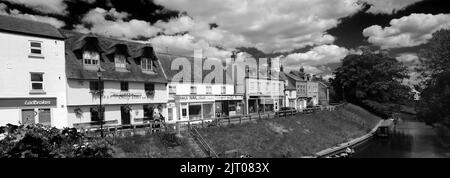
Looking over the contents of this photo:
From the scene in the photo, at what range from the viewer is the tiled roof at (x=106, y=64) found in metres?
22.4

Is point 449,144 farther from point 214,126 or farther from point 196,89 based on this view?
point 196,89

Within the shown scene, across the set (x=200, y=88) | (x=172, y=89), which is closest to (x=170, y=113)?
(x=172, y=89)

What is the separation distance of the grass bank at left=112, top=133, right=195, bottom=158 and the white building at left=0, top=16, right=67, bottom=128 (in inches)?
245

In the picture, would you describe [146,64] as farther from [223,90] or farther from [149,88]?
[223,90]

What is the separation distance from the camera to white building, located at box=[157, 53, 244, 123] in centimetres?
3158

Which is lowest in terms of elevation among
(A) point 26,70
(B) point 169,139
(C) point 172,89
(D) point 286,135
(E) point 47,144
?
(D) point 286,135

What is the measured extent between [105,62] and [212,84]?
16097mm

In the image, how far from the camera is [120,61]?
2575 centimetres

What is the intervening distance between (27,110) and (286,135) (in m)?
24.1

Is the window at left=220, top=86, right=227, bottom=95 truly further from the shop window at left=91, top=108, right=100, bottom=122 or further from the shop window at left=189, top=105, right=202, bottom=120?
the shop window at left=91, top=108, right=100, bottom=122

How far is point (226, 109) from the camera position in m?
39.9

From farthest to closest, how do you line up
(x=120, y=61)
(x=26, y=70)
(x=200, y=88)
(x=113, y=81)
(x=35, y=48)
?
1. (x=200, y=88)
2. (x=120, y=61)
3. (x=113, y=81)
4. (x=35, y=48)
5. (x=26, y=70)

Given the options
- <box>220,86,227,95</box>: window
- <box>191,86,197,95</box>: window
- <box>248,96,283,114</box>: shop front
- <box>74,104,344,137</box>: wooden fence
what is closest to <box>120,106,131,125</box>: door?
<box>74,104,344,137</box>: wooden fence
